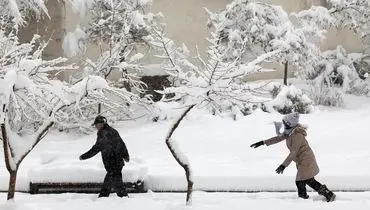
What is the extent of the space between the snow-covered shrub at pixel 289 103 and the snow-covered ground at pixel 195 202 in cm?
571

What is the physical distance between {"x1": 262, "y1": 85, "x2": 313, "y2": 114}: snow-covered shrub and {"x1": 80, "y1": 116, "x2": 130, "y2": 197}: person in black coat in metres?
6.60

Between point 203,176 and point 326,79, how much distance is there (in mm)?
8174

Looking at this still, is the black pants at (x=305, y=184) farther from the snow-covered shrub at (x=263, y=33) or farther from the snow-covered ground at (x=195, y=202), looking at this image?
the snow-covered shrub at (x=263, y=33)

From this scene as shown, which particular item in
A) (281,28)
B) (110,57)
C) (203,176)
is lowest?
(203,176)

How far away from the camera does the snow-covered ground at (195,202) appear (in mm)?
7402

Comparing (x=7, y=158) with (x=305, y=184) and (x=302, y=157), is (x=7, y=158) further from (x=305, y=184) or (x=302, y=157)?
(x=305, y=184)

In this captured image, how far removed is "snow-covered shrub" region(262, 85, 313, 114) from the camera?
14.2 m

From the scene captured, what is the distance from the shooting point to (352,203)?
7668 mm

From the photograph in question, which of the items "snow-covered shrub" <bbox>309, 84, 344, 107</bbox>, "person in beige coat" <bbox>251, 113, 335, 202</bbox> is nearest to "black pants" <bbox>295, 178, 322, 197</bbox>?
"person in beige coat" <bbox>251, 113, 335, 202</bbox>

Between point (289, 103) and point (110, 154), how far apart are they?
703cm

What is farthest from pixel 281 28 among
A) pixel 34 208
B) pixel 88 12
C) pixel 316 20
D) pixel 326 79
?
pixel 34 208

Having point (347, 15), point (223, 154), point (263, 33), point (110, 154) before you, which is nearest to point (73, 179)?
point (110, 154)

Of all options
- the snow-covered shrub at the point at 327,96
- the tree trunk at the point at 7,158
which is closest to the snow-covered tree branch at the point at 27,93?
the tree trunk at the point at 7,158

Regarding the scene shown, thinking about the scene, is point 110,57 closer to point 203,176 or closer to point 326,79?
point 203,176
